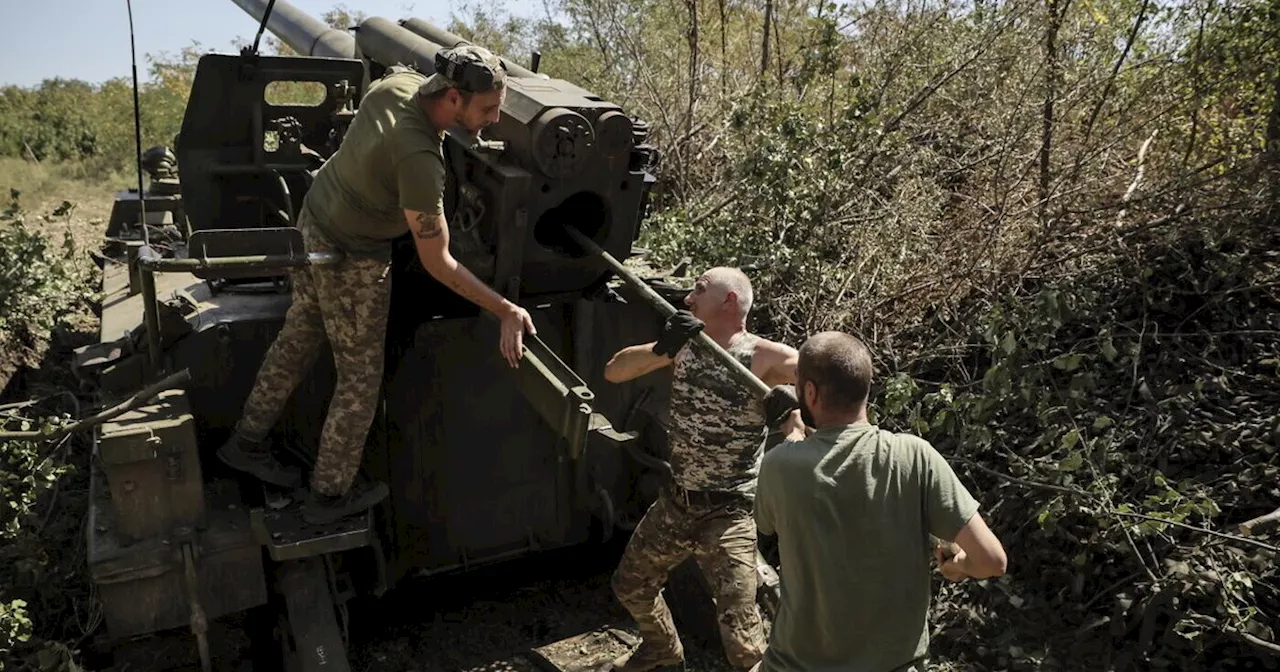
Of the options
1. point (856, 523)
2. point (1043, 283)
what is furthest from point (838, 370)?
point (1043, 283)

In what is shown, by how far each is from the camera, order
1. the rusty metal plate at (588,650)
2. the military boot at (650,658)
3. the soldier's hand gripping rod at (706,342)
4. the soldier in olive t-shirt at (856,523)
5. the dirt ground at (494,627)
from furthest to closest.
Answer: the rusty metal plate at (588,650)
the dirt ground at (494,627)
the military boot at (650,658)
the soldier's hand gripping rod at (706,342)
the soldier in olive t-shirt at (856,523)

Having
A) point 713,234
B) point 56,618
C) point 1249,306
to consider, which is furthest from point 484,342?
point 1249,306

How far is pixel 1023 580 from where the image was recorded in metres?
4.43

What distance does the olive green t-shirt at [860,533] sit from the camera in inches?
95.7

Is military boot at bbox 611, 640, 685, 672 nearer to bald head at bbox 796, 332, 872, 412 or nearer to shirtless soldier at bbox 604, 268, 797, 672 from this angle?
shirtless soldier at bbox 604, 268, 797, 672

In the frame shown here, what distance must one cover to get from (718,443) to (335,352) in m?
1.47

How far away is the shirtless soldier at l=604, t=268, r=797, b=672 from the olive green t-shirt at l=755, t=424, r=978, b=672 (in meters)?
0.92

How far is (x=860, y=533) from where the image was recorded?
8.04 ft

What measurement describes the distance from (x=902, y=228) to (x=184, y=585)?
453 centimetres

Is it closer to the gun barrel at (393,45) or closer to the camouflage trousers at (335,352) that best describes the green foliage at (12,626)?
the camouflage trousers at (335,352)

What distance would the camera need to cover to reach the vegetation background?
4125mm

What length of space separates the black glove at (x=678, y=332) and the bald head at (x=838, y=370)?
2.92 feet

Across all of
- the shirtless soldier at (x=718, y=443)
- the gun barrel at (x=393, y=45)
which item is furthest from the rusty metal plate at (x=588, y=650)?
the gun barrel at (x=393, y=45)

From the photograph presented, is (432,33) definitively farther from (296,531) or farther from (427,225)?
(296,531)
